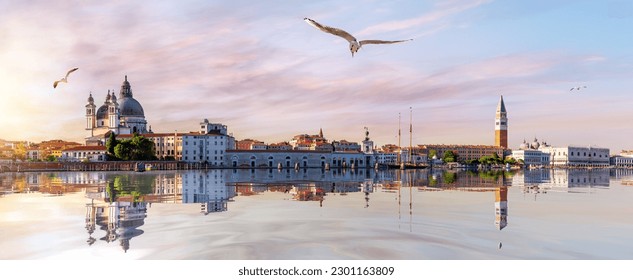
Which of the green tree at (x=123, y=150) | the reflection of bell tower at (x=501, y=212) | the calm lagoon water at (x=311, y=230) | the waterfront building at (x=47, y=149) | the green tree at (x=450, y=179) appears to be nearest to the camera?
the calm lagoon water at (x=311, y=230)

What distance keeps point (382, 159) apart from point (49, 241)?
93091 mm

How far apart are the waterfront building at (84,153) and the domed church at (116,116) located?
13.1 feet

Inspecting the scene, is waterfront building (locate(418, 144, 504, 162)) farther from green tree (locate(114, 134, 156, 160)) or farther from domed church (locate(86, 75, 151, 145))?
green tree (locate(114, 134, 156, 160))

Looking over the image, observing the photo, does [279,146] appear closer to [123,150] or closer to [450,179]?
[123,150]

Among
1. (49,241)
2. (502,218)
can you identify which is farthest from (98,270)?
(502,218)

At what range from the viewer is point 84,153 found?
66.2 m

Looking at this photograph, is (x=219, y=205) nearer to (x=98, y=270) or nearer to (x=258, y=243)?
(x=258, y=243)

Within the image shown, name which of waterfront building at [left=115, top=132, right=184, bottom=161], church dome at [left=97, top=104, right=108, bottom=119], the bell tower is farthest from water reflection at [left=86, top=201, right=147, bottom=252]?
the bell tower

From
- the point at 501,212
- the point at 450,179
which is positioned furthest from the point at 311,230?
the point at 450,179

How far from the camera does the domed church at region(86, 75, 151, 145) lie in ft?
240

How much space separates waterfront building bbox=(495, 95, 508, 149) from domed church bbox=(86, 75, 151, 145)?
3066 inches

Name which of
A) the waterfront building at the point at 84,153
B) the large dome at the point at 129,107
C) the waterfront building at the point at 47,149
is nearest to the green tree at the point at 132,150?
the waterfront building at the point at 84,153

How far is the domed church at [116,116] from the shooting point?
240 feet

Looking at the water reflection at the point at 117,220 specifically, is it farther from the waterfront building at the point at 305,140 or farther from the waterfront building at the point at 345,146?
the waterfront building at the point at 345,146
